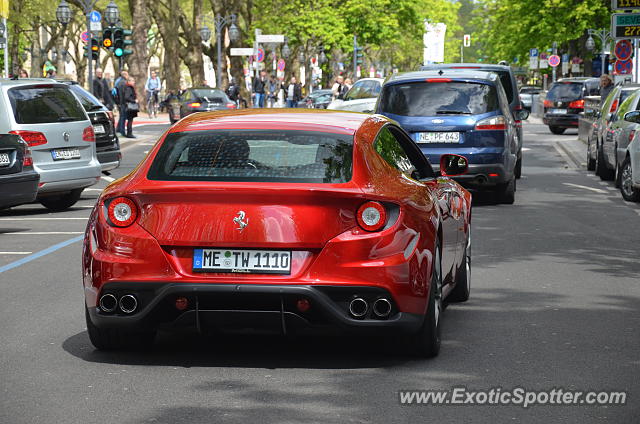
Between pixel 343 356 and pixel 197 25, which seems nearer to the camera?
pixel 343 356

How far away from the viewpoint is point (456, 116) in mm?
17031

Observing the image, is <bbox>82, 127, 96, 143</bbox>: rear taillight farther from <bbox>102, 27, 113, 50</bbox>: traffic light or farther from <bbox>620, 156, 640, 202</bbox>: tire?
<bbox>102, 27, 113, 50</bbox>: traffic light

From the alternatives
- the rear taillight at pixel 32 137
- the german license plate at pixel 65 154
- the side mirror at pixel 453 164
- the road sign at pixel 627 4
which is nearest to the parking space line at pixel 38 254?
the rear taillight at pixel 32 137

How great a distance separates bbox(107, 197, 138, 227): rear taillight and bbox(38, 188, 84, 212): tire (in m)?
11.5

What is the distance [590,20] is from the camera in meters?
60.0

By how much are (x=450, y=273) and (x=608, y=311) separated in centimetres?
132

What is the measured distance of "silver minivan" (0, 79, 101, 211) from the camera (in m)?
17.2

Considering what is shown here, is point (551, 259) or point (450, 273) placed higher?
point (450, 273)

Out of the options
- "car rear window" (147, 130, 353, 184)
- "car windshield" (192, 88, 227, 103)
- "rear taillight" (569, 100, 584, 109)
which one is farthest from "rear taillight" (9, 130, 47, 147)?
"car windshield" (192, 88, 227, 103)

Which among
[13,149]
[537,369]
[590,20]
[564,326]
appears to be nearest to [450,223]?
[564,326]

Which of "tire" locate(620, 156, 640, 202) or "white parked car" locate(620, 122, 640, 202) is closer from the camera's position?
"white parked car" locate(620, 122, 640, 202)

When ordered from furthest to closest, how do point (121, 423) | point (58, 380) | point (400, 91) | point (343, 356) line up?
point (400, 91)
point (343, 356)
point (58, 380)
point (121, 423)

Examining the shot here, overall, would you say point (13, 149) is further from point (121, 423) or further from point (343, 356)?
point (121, 423)

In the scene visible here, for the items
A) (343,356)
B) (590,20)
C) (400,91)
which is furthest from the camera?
(590,20)
